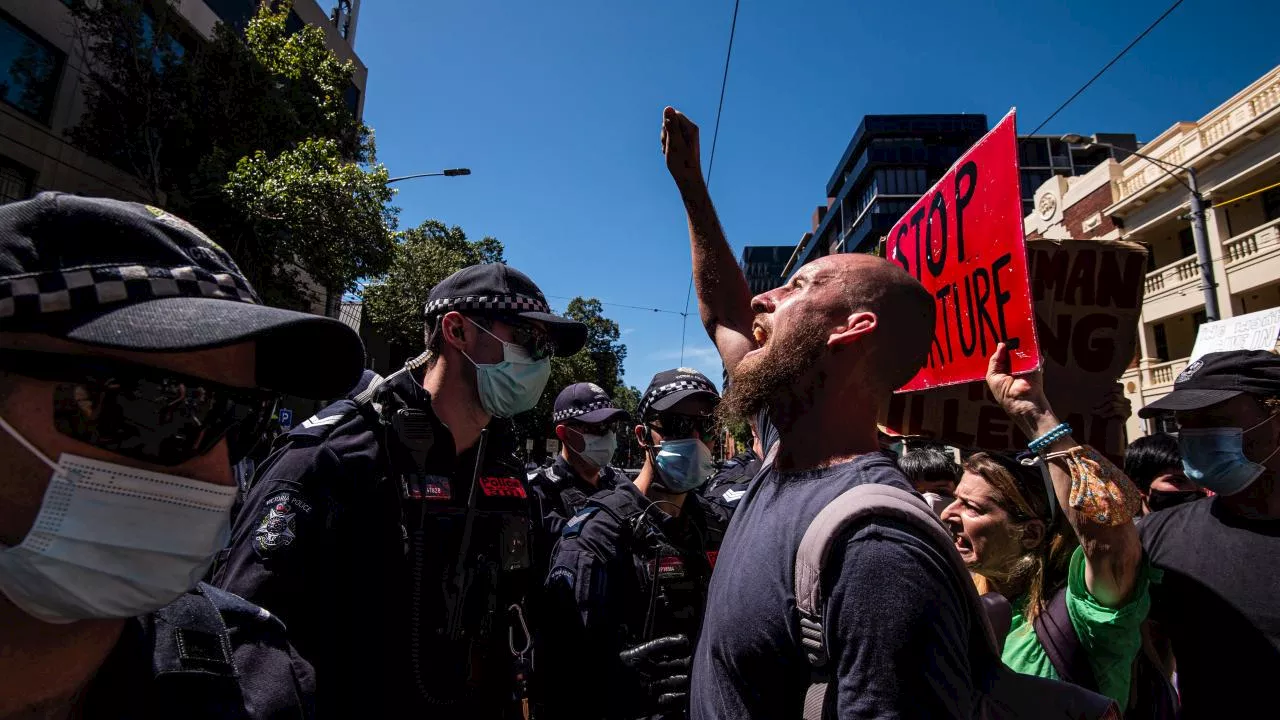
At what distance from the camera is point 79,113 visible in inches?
531

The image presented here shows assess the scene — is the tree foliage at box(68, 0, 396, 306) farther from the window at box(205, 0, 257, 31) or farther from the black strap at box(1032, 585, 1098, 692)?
the black strap at box(1032, 585, 1098, 692)

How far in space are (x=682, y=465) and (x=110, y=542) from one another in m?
2.70

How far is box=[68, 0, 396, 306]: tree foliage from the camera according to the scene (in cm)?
1324

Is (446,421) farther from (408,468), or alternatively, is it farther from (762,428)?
(762,428)

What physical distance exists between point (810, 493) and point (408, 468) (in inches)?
55.5

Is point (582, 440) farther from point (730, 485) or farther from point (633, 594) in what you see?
point (633, 594)

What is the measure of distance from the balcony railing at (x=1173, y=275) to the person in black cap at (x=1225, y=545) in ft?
71.0

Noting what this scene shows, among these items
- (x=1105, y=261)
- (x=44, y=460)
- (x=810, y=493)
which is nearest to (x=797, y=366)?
(x=810, y=493)

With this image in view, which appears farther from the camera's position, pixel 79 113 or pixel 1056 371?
pixel 79 113

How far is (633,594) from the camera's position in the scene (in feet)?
9.15

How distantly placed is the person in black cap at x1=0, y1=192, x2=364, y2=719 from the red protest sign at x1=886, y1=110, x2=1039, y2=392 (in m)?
2.13

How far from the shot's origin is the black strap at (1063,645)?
1915mm

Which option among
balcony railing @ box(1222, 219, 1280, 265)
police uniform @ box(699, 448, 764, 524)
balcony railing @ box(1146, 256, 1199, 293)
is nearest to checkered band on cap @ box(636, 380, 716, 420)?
police uniform @ box(699, 448, 764, 524)

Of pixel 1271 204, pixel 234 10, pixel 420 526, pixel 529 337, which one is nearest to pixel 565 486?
pixel 529 337
